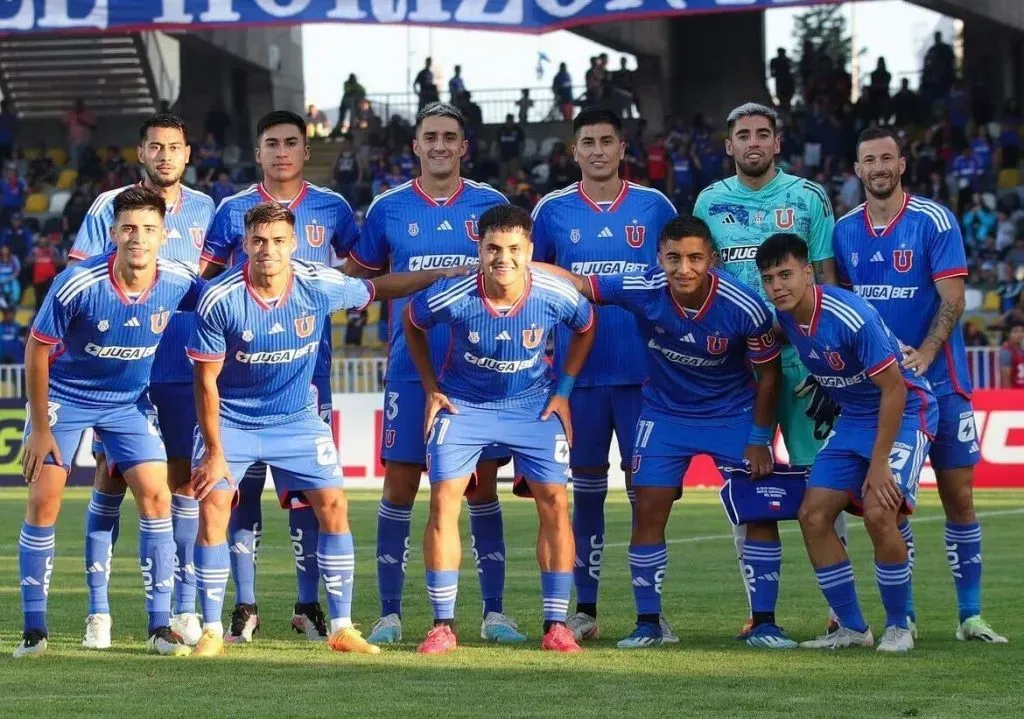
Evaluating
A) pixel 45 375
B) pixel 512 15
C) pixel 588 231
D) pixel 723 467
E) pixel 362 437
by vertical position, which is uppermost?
pixel 512 15

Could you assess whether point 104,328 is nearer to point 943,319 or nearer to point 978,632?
point 943,319

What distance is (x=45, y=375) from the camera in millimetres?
7656

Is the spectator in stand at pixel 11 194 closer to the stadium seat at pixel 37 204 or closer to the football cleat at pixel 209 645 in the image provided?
the stadium seat at pixel 37 204

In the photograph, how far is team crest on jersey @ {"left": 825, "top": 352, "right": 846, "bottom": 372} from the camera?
7801 mm

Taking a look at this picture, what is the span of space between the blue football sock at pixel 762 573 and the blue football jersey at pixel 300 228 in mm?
2262

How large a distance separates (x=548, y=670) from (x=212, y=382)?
1.90 meters

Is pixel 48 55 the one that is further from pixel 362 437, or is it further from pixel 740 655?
pixel 740 655

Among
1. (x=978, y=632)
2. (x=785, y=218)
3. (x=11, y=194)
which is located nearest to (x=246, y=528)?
(x=785, y=218)

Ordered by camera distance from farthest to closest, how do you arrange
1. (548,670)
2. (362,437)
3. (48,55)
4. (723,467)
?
(48,55) → (362,437) → (723,467) → (548,670)

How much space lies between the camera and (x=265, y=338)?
7828 mm

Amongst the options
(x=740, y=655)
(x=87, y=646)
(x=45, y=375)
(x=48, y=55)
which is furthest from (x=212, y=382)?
(x=48, y=55)

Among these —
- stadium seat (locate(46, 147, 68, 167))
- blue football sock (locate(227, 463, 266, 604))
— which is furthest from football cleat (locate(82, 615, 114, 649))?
stadium seat (locate(46, 147, 68, 167))

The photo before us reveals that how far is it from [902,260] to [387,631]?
2926 millimetres

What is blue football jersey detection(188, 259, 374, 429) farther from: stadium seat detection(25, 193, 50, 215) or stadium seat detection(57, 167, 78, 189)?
stadium seat detection(57, 167, 78, 189)
